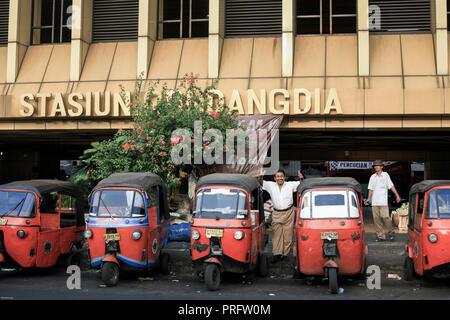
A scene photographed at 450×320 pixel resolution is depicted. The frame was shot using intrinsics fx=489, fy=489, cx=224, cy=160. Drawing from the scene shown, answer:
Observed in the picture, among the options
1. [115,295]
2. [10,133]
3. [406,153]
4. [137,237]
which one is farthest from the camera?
[406,153]

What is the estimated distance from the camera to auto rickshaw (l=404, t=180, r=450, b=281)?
8.07 meters

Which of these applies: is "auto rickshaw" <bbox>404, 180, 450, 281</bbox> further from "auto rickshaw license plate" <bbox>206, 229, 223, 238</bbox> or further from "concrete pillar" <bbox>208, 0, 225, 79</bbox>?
"concrete pillar" <bbox>208, 0, 225, 79</bbox>

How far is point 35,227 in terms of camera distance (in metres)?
9.53

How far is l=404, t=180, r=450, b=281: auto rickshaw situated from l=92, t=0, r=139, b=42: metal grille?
13.1 m

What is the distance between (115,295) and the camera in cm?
814

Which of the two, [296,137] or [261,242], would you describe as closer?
[261,242]

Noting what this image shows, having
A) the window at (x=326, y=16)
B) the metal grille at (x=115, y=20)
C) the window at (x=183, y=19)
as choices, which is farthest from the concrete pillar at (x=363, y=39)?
the metal grille at (x=115, y=20)

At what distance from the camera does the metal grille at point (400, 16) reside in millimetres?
17016

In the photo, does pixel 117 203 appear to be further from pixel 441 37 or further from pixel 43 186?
pixel 441 37

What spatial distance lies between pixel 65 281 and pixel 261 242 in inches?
155

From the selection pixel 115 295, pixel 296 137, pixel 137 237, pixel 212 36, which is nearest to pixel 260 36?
pixel 212 36

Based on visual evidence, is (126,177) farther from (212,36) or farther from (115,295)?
(212,36)

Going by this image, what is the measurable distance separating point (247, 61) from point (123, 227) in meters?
9.79

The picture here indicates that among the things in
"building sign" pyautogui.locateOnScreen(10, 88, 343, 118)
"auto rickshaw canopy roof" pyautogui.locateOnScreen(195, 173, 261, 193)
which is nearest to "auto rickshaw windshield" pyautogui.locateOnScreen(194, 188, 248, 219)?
"auto rickshaw canopy roof" pyautogui.locateOnScreen(195, 173, 261, 193)
